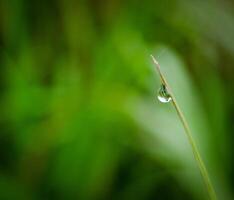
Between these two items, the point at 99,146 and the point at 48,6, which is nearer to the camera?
the point at 99,146

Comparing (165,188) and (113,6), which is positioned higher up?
(113,6)

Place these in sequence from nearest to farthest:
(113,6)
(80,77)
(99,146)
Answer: (99,146)
(80,77)
(113,6)

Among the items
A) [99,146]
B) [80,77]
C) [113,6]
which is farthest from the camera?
[113,6]

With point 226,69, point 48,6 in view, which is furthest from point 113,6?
point 226,69

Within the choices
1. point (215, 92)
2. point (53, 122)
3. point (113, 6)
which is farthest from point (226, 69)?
point (53, 122)

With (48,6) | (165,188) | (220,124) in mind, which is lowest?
(165,188)

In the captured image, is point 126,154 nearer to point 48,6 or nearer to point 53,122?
point 53,122
